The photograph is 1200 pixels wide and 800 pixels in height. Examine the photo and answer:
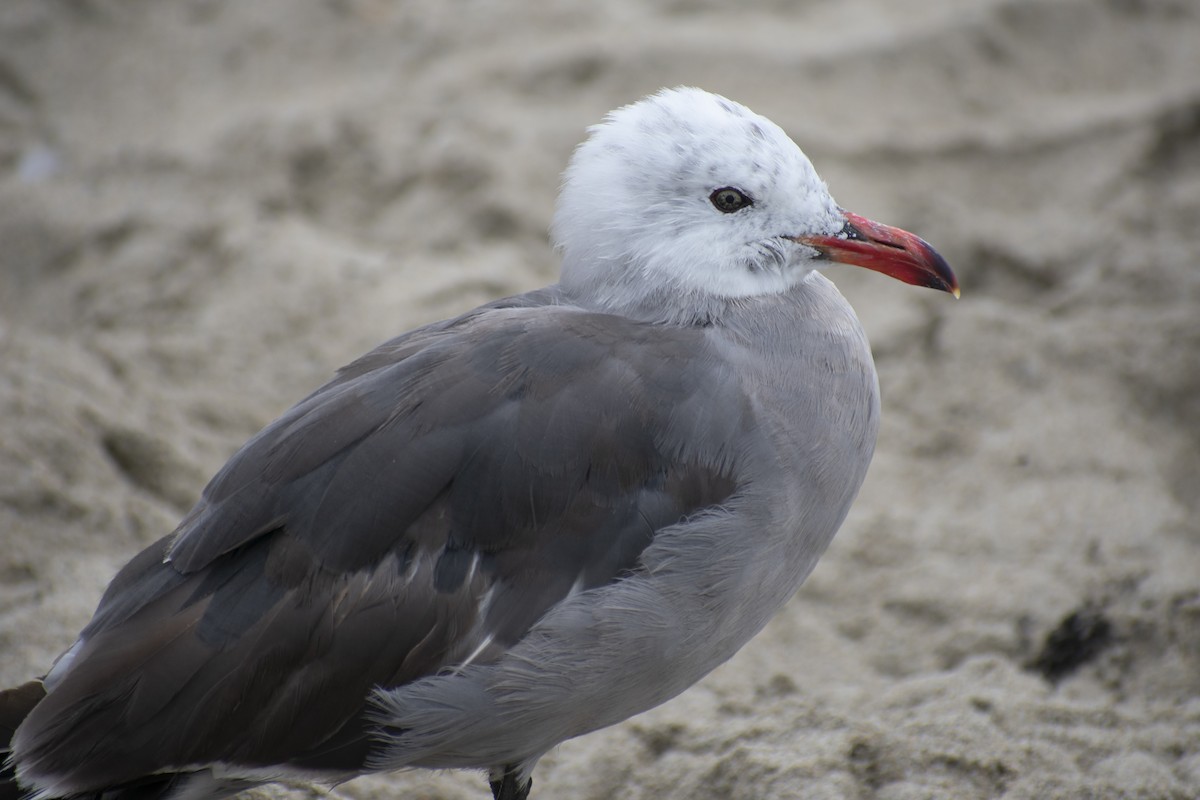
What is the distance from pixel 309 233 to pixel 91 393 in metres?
1.22

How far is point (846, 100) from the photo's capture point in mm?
5336

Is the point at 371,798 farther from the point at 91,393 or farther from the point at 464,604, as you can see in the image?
the point at 91,393

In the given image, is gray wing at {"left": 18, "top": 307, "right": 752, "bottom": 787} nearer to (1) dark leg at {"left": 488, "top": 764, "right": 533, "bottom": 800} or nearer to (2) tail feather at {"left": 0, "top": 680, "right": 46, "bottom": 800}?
(2) tail feather at {"left": 0, "top": 680, "right": 46, "bottom": 800}

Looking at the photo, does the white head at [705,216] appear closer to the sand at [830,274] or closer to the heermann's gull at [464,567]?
the heermann's gull at [464,567]

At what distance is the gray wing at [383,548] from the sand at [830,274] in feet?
1.91

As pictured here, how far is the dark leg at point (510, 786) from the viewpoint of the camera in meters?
2.82

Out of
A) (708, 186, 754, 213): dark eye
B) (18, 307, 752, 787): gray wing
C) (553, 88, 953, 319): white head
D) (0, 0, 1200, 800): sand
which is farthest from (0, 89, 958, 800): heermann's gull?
(0, 0, 1200, 800): sand

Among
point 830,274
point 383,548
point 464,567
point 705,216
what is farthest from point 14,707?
point 830,274

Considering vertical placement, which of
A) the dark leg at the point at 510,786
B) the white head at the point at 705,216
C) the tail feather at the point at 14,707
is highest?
the white head at the point at 705,216

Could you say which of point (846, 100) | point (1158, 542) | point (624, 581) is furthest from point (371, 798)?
point (846, 100)

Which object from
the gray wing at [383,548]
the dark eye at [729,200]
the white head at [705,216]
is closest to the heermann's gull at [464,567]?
the gray wing at [383,548]

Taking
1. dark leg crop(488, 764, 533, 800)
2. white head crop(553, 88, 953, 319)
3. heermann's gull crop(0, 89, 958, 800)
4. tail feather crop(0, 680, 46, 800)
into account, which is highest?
white head crop(553, 88, 953, 319)

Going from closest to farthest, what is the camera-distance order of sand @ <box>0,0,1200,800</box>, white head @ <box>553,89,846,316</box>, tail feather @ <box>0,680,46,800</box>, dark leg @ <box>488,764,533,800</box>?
tail feather @ <box>0,680,46,800</box> → dark leg @ <box>488,764,533,800</box> → white head @ <box>553,89,846,316</box> → sand @ <box>0,0,1200,800</box>

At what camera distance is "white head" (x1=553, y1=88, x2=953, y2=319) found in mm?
2930
